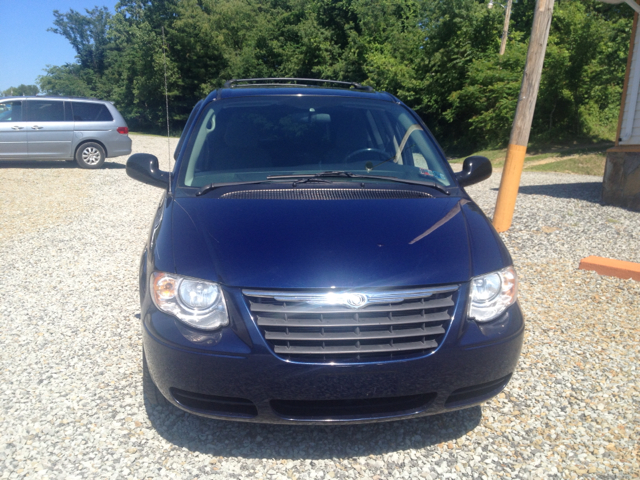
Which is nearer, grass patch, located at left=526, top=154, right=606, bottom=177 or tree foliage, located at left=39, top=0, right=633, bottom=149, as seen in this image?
grass patch, located at left=526, top=154, right=606, bottom=177

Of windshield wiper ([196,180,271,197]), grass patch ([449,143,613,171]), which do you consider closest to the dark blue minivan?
windshield wiper ([196,180,271,197])

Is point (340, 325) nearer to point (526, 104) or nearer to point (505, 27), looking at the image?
point (526, 104)

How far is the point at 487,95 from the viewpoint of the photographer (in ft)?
76.1

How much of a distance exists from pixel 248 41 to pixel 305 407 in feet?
155

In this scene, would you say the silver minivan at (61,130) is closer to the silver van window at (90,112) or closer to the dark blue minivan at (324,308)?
the silver van window at (90,112)

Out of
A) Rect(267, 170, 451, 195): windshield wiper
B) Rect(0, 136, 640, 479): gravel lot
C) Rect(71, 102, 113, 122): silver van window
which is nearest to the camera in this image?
Rect(0, 136, 640, 479): gravel lot

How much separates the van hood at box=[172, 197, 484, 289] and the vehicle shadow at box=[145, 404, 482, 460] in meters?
0.92

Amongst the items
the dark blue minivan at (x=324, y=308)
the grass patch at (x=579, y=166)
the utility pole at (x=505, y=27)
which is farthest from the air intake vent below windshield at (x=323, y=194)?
the utility pole at (x=505, y=27)

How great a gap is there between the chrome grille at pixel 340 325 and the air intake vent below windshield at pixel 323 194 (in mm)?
846

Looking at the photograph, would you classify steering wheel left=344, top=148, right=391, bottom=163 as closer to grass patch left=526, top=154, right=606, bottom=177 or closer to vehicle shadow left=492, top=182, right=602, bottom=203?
vehicle shadow left=492, top=182, right=602, bottom=203

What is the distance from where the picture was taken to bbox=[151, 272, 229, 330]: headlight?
2314 mm

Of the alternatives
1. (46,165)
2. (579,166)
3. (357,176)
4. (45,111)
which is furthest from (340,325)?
(579,166)

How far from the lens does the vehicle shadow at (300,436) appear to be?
2.65 m

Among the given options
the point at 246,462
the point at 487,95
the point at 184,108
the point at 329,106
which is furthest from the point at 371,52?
the point at 246,462
